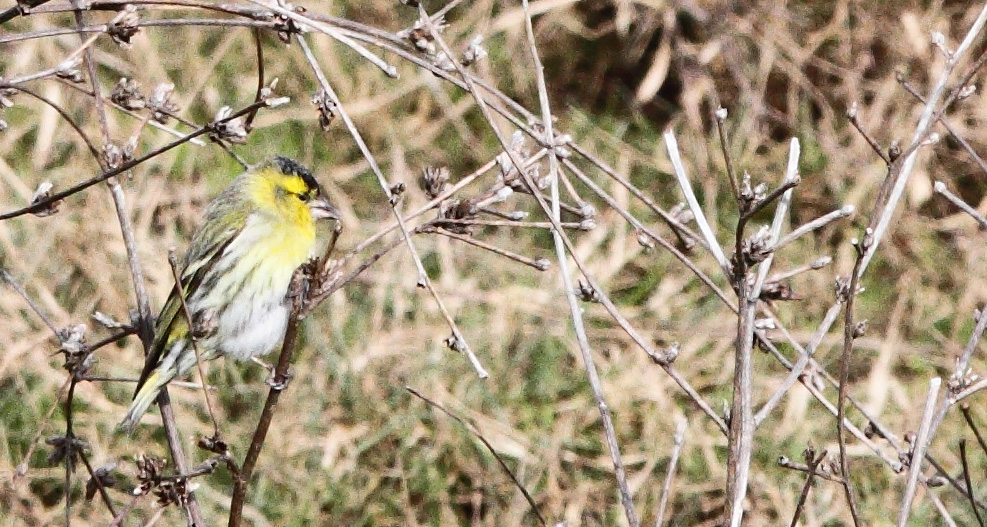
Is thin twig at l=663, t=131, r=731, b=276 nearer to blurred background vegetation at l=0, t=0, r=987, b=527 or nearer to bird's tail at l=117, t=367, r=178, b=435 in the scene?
bird's tail at l=117, t=367, r=178, b=435

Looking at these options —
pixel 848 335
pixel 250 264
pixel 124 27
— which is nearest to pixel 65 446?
pixel 124 27

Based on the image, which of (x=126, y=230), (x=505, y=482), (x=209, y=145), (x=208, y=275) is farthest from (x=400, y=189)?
(x=209, y=145)

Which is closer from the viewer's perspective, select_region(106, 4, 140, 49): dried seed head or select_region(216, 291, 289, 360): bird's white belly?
select_region(106, 4, 140, 49): dried seed head

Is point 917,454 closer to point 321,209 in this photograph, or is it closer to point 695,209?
point 695,209

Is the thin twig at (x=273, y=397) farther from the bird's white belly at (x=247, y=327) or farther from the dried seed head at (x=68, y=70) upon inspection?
the bird's white belly at (x=247, y=327)

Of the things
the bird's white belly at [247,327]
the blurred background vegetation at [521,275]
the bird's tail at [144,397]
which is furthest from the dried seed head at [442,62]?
the blurred background vegetation at [521,275]

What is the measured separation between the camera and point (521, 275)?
17.9ft

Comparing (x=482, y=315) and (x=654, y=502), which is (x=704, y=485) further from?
(x=482, y=315)

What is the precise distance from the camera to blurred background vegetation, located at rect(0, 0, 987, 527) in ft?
Answer: 14.7

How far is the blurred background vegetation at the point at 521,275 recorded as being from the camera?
448 centimetres

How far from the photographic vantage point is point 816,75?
622 cm

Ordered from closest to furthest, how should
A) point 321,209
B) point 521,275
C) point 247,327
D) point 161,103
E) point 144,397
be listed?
1. point 161,103
2. point 144,397
3. point 247,327
4. point 321,209
5. point 521,275

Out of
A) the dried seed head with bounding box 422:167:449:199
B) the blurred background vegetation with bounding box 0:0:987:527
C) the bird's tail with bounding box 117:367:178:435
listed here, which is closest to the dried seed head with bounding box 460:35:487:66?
the dried seed head with bounding box 422:167:449:199

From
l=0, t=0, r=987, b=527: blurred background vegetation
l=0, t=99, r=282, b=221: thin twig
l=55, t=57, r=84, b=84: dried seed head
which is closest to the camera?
l=0, t=99, r=282, b=221: thin twig
